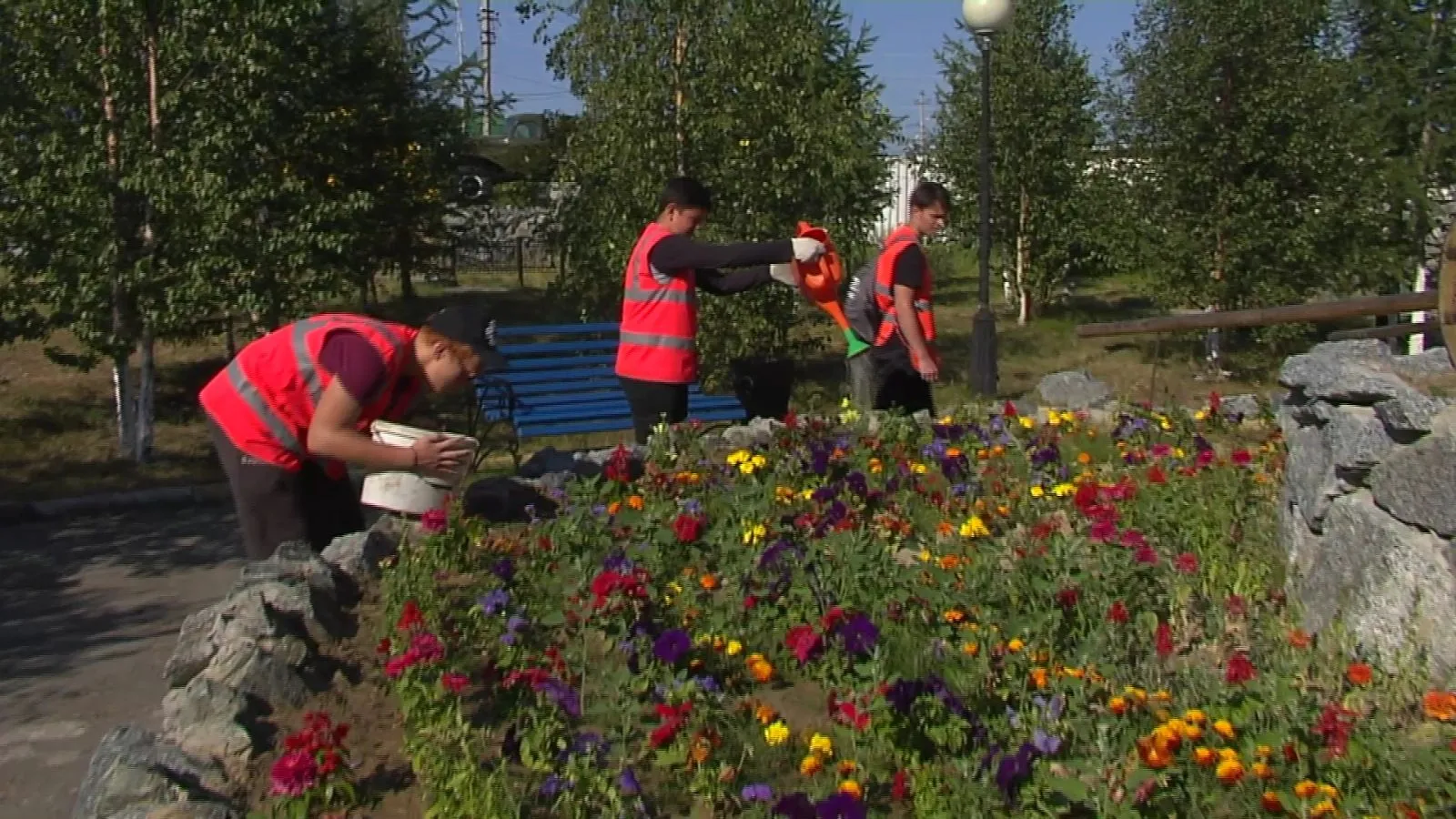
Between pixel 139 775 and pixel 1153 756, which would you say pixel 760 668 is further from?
pixel 139 775

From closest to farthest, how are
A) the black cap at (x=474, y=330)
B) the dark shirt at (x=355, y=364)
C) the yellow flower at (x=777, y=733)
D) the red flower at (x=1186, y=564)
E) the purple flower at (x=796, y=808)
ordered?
the purple flower at (x=796, y=808) < the yellow flower at (x=777, y=733) < the dark shirt at (x=355, y=364) < the black cap at (x=474, y=330) < the red flower at (x=1186, y=564)

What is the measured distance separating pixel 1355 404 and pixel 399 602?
111 inches

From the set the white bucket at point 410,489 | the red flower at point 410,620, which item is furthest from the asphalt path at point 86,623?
the red flower at point 410,620

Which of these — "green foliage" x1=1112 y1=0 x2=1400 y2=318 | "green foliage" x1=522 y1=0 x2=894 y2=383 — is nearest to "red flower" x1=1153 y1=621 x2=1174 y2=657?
"green foliage" x1=522 y1=0 x2=894 y2=383

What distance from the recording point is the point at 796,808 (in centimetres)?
288

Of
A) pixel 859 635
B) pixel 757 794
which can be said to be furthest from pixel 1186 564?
pixel 757 794

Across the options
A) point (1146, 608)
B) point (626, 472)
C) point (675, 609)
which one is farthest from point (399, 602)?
point (1146, 608)

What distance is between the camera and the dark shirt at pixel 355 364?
3.90m

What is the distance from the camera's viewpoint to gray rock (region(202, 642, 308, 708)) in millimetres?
3621

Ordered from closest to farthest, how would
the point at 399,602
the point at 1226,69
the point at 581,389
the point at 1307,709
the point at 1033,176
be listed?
the point at 1307,709
the point at 399,602
the point at 581,389
the point at 1226,69
the point at 1033,176

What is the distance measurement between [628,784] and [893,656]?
1086 mm

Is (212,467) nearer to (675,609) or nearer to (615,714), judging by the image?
(675,609)

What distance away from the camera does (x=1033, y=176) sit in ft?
66.2

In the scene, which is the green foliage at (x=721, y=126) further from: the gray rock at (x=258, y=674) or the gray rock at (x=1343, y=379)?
the gray rock at (x=258, y=674)
